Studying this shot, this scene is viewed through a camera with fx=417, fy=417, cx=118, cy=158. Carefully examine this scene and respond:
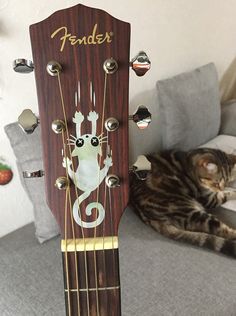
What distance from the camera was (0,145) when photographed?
4.18 feet

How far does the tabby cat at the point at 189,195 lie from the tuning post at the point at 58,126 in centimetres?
61

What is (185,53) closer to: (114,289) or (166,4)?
(166,4)

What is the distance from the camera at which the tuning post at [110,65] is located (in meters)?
0.66

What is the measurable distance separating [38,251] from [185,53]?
1.03 meters

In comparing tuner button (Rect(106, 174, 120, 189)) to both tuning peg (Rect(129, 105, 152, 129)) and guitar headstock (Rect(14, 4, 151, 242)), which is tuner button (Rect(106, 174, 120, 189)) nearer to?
guitar headstock (Rect(14, 4, 151, 242))

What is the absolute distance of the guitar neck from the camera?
0.79 m

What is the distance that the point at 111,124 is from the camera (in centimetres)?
69

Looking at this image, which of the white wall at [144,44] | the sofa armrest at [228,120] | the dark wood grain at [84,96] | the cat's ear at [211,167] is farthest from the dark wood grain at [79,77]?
the sofa armrest at [228,120]

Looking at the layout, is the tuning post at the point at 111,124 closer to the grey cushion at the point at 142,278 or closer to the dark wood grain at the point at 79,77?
the dark wood grain at the point at 79,77

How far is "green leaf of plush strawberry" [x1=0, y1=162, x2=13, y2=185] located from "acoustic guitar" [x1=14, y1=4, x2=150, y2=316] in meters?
0.60

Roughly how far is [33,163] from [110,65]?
24.7 inches

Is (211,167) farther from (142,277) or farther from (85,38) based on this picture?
(85,38)

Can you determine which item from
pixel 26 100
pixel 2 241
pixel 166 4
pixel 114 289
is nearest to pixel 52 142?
pixel 114 289

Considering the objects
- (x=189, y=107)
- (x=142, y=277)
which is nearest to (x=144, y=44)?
(x=189, y=107)
